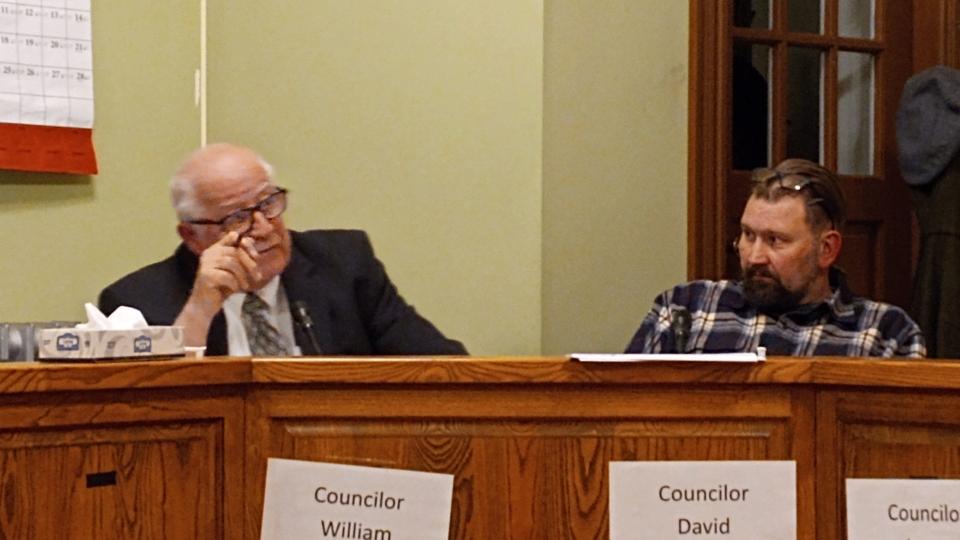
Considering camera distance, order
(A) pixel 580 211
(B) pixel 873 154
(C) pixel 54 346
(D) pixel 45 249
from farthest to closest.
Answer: (B) pixel 873 154 → (A) pixel 580 211 → (D) pixel 45 249 → (C) pixel 54 346

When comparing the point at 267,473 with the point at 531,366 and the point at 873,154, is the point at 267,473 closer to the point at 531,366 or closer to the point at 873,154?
the point at 531,366

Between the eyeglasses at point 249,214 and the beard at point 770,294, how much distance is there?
0.91 m

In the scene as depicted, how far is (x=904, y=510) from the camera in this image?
153 cm

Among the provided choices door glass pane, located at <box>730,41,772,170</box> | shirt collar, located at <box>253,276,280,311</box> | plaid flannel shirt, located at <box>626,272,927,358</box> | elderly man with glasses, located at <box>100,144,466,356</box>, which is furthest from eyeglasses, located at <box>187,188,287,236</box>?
door glass pane, located at <box>730,41,772,170</box>

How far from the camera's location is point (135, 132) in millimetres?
2521

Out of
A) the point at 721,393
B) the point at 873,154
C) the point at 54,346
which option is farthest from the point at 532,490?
the point at 873,154

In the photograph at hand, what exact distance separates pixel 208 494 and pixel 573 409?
0.43m

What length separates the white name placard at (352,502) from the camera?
1.56 m

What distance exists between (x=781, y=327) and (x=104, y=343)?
1.49 m

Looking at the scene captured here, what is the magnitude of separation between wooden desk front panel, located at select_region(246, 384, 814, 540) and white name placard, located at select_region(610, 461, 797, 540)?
14 mm

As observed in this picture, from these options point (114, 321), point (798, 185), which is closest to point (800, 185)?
point (798, 185)

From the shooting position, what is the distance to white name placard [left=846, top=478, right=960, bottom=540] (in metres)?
1.52

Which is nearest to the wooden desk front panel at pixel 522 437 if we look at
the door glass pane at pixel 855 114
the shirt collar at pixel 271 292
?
the shirt collar at pixel 271 292

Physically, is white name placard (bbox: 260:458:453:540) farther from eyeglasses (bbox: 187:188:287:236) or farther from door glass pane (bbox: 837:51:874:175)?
door glass pane (bbox: 837:51:874:175)
